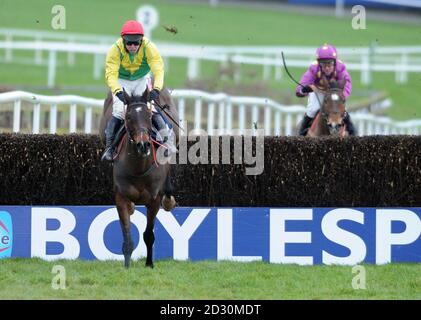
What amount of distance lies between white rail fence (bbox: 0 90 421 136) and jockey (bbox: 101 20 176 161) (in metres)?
1.59

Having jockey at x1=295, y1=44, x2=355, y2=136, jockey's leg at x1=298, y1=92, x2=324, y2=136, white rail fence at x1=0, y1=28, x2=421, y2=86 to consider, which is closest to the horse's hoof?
jockey at x1=295, y1=44, x2=355, y2=136

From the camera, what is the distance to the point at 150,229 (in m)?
9.66

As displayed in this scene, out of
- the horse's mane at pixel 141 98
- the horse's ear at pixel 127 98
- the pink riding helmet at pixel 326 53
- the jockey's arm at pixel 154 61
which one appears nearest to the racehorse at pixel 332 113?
the pink riding helmet at pixel 326 53

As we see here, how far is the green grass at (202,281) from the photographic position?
8234mm

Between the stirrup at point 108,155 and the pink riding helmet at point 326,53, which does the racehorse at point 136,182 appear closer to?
the stirrup at point 108,155

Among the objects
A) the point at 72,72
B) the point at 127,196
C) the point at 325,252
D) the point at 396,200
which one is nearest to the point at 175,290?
the point at 127,196

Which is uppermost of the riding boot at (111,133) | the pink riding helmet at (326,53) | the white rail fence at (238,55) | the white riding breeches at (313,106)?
the white rail fence at (238,55)

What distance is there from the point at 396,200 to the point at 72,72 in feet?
55.9

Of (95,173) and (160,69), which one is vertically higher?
(160,69)

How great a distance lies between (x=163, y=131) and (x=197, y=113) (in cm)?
564

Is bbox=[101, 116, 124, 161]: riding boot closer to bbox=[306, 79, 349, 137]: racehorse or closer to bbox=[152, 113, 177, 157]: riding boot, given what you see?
bbox=[152, 113, 177, 157]: riding boot

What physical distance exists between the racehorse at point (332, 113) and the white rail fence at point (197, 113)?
32.9 inches
